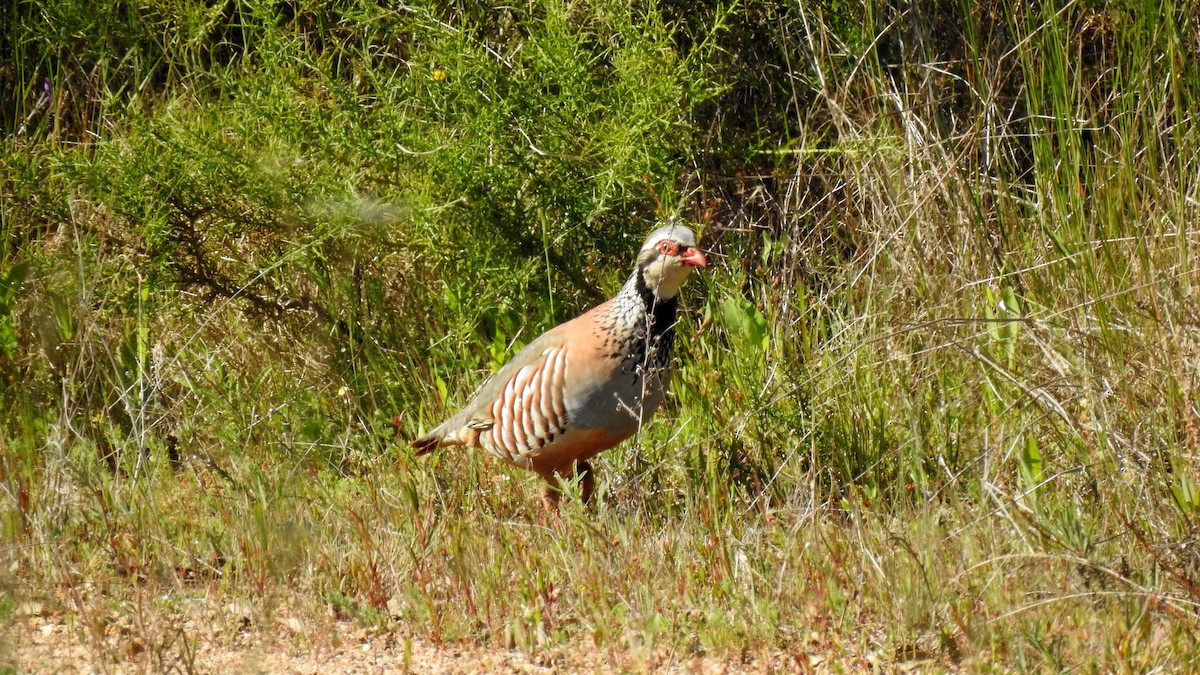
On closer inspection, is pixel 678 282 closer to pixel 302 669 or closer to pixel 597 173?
pixel 597 173

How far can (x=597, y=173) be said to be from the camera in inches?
215

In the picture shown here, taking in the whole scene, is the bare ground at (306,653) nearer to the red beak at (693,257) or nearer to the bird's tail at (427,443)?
the bird's tail at (427,443)

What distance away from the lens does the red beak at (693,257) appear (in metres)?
4.77

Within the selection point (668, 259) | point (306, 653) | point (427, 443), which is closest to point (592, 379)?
point (668, 259)

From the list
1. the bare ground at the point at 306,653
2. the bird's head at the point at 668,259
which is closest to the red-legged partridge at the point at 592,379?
the bird's head at the point at 668,259

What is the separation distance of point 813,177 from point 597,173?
110 cm

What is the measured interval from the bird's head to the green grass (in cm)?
43

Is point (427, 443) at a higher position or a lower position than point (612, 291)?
lower

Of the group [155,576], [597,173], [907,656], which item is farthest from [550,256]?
[907,656]

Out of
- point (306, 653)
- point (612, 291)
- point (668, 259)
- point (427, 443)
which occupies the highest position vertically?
point (668, 259)

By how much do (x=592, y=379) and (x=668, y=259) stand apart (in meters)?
0.48

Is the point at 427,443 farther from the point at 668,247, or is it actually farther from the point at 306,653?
the point at 306,653

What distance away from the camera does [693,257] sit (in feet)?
15.7

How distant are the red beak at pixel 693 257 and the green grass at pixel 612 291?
1.59ft
